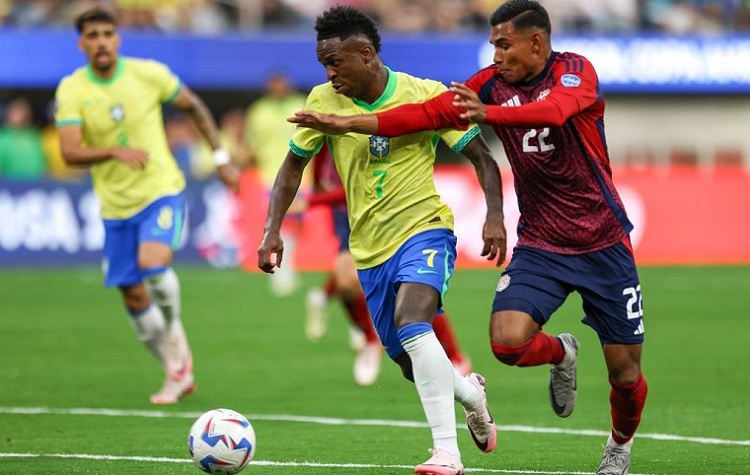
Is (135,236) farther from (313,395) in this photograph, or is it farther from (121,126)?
(313,395)

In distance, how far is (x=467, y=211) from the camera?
874 inches

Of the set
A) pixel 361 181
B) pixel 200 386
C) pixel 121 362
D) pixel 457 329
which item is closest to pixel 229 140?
pixel 457 329

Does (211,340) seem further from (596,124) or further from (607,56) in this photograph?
(607,56)

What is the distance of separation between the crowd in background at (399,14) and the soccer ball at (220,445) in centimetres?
1854

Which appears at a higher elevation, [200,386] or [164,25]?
[164,25]

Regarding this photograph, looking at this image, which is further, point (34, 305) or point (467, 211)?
point (467, 211)

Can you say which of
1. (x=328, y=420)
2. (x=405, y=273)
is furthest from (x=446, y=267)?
(x=328, y=420)

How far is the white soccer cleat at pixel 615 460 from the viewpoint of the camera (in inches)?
285

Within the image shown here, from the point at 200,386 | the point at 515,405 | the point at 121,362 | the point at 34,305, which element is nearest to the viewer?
the point at 515,405

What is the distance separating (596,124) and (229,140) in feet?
58.1

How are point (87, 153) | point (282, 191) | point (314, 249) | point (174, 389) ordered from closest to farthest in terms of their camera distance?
point (282, 191) < point (87, 153) < point (174, 389) < point (314, 249)

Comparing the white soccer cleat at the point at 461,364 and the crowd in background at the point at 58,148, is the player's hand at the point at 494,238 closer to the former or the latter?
the white soccer cleat at the point at 461,364

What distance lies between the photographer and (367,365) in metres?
11.6

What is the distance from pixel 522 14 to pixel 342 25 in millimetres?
917
